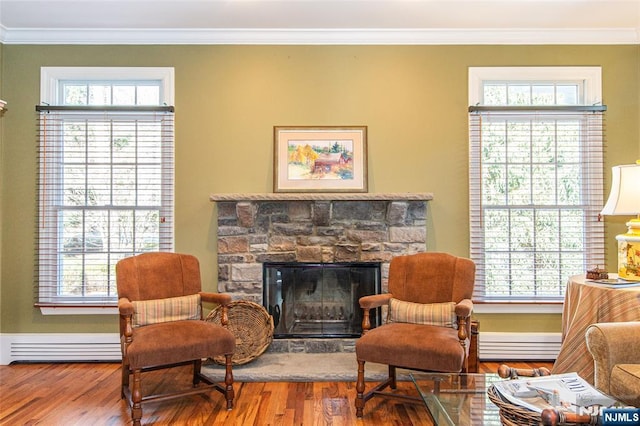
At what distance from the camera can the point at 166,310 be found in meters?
2.79

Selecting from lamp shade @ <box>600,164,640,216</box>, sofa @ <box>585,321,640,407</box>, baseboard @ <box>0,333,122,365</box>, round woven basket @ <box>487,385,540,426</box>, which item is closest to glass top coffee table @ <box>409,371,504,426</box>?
round woven basket @ <box>487,385,540,426</box>

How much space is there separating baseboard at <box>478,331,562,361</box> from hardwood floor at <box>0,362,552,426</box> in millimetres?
276

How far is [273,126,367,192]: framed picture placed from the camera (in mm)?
3400

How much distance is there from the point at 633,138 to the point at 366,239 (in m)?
2.34

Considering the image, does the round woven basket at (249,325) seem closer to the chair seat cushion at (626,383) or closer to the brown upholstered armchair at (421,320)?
Result: the brown upholstered armchair at (421,320)

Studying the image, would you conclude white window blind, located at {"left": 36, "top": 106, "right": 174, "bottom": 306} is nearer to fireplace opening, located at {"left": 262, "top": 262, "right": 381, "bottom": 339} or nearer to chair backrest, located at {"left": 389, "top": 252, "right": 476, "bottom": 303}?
fireplace opening, located at {"left": 262, "top": 262, "right": 381, "bottom": 339}

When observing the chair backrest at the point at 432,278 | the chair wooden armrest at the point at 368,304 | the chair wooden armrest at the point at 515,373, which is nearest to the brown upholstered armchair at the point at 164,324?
the chair wooden armrest at the point at 368,304

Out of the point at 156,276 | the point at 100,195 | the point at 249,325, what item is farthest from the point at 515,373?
the point at 100,195

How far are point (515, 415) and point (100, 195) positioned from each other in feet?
10.9

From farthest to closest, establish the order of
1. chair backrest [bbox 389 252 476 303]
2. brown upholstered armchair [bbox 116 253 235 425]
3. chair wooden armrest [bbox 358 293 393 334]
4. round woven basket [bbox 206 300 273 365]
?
round woven basket [bbox 206 300 273 365], chair backrest [bbox 389 252 476 303], chair wooden armrest [bbox 358 293 393 334], brown upholstered armchair [bbox 116 253 235 425]

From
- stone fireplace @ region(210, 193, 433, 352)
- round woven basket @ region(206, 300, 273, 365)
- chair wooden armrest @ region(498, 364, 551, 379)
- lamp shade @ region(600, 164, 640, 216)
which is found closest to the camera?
chair wooden armrest @ region(498, 364, 551, 379)

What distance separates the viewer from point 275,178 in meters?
3.42

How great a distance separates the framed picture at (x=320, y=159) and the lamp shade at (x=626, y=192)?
5.47ft

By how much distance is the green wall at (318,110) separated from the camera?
3.42 meters
